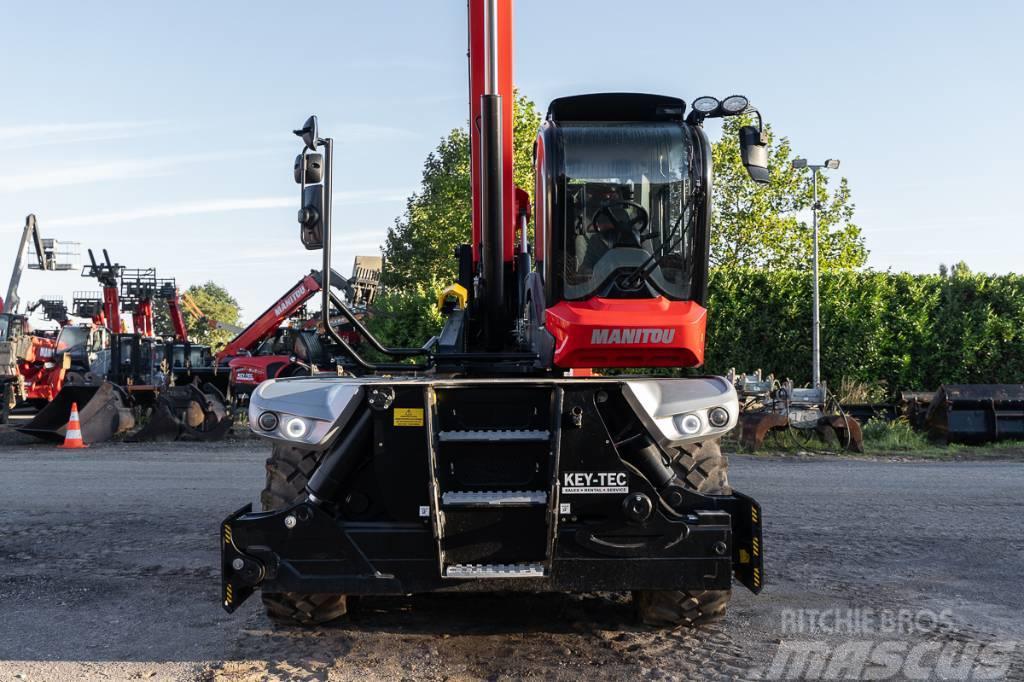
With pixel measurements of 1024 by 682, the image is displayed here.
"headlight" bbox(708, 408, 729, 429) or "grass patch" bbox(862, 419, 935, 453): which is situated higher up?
"headlight" bbox(708, 408, 729, 429)

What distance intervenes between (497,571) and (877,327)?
2005 centimetres

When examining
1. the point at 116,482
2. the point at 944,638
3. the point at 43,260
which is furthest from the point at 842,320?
the point at 43,260

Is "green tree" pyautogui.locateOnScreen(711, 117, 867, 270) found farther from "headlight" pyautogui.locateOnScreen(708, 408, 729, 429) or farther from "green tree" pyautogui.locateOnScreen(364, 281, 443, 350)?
"headlight" pyautogui.locateOnScreen(708, 408, 729, 429)

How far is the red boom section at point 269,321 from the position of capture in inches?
942

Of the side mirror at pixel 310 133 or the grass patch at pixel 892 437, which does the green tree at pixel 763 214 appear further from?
the side mirror at pixel 310 133

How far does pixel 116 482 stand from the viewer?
11.4 meters

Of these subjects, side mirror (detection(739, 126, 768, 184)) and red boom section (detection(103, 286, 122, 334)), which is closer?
side mirror (detection(739, 126, 768, 184))

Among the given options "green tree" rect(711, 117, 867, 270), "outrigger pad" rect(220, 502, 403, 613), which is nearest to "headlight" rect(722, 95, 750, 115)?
"outrigger pad" rect(220, 502, 403, 613)

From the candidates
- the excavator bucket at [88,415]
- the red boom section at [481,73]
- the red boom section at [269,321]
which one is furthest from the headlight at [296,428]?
the red boom section at [269,321]

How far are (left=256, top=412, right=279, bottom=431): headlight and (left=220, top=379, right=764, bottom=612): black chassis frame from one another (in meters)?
0.38

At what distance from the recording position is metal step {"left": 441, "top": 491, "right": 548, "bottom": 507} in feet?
14.9

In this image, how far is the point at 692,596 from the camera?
4926 mm

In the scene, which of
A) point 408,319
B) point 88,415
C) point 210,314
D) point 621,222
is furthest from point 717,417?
point 210,314

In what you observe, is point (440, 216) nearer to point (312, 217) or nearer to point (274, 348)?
point (274, 348)
